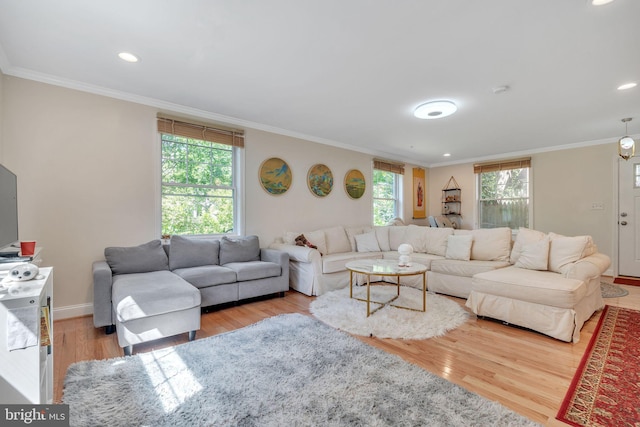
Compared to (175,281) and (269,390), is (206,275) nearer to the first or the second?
(175,281)

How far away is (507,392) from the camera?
70.6 inches

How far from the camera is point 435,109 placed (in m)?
3.41

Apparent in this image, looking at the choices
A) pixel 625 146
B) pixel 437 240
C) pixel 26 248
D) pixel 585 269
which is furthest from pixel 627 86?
pixel 26 248

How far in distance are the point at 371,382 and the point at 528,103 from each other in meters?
3.51

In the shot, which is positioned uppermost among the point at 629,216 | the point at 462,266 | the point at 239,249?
the point at 629,216

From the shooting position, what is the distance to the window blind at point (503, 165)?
577 cm

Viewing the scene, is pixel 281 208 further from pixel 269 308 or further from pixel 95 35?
pixel 95 35

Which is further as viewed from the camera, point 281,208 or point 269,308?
point 281,208

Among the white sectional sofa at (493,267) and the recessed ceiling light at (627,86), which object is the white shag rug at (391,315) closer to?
the white sectional sofa at (493,267)

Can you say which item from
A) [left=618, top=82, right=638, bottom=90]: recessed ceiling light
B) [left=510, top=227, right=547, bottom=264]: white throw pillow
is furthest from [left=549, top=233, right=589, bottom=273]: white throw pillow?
[left=618, top=82, right=638, bottom=90]: recessed ceiling light

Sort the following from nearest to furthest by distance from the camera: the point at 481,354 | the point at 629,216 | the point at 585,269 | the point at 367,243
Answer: the point at 481,354 < the point at 585,269 < the point at 629,216 < the point at 367,243

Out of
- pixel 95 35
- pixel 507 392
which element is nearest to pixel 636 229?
pixel 507 392

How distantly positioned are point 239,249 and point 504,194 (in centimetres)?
561

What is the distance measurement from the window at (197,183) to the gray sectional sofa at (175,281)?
288 millimetres
